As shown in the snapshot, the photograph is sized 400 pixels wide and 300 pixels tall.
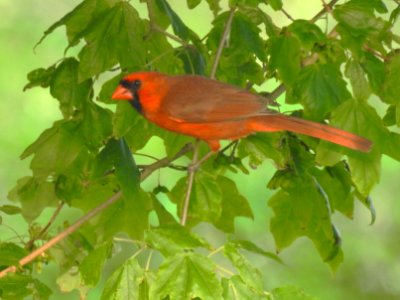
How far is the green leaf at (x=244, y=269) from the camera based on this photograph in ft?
4.57

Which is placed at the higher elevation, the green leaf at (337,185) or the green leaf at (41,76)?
the green leaf at (41,76)

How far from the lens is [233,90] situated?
157cm

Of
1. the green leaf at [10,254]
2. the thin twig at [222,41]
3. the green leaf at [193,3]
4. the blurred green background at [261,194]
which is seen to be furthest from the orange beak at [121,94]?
the blurred green background at [261,194]

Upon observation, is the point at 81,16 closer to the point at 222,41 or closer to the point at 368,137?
the point at 222,41

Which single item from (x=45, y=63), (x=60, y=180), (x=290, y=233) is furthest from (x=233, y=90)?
(x=45, y=63)

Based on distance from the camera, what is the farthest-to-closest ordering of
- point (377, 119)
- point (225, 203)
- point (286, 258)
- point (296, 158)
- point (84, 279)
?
point (286, 258), point (225, 203), point (296, 158), point (377, 119), point (84, 279)

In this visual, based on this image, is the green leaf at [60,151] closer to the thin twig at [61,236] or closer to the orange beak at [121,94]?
the thin twig at [61,236]

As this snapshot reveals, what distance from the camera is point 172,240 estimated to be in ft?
4.66

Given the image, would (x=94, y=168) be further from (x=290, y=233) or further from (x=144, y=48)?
(x=290, y=233)

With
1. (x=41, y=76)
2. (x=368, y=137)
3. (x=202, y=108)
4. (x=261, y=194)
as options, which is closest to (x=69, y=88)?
(x=41, y=76)

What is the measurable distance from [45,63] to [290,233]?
206cm

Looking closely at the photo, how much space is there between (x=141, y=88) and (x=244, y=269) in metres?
0.33

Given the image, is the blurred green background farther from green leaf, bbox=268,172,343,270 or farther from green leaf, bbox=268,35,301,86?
green leaf, bbox=268,35,301,86

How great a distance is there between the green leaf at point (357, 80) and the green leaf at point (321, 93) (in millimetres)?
30
